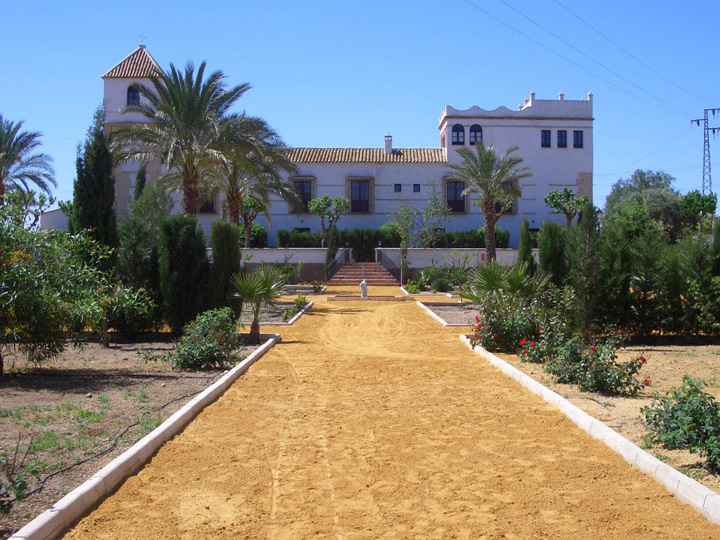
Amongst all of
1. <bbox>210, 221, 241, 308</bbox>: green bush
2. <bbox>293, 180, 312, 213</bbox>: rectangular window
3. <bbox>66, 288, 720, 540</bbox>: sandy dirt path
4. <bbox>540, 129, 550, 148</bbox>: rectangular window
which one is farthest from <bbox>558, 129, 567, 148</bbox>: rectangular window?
<bbox>66, 288, 720, 540</bbox>: sandy dirt path

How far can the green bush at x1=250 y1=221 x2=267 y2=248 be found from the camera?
47.9 meters

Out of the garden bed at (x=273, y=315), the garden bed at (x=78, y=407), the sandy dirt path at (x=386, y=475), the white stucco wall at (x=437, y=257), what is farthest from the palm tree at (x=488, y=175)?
the sandy dirt path at (x=386, y=475)

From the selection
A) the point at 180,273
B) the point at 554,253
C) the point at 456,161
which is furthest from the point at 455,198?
the point at 180,273

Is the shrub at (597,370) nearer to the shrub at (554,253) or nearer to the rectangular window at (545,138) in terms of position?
the shrub at (554,253)

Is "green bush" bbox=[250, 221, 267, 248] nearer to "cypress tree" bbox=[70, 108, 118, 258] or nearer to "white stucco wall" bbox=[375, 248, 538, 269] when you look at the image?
"white stucco wall" bbox=[375, 248, 538, 269]

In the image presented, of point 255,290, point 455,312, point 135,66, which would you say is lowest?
point 455,312

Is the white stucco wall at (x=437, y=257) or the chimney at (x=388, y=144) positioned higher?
the chimney at (x=388, y=144)

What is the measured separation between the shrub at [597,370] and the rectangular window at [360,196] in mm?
A: 41043

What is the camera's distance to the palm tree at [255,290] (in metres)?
15.8

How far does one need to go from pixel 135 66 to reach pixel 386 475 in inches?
1757

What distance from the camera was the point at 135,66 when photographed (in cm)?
4566

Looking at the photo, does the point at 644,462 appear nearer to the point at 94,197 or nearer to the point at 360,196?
the point at 94,197

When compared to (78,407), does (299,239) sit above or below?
above

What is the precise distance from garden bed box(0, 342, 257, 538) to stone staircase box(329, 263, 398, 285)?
2638 cm
